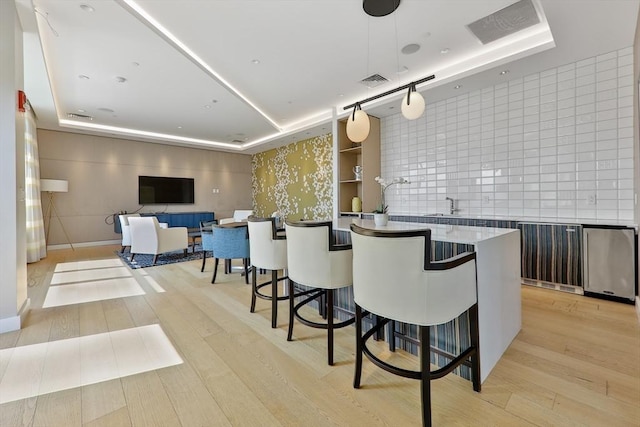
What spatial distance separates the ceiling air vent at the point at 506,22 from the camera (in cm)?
273

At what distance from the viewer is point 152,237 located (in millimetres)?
5004

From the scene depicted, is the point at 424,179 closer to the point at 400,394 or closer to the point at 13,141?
the point at 400,394

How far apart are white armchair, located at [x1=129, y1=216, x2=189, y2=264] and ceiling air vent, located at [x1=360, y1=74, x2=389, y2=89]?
13.9 feet

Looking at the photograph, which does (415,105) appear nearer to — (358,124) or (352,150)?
(358,124)

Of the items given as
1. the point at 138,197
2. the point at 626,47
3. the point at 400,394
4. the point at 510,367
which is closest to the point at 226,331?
the point at 400,394

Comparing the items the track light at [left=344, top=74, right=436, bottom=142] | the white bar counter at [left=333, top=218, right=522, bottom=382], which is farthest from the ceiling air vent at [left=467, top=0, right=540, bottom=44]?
the white bar counter at [left=333, top=218, right=522, bottom=382]

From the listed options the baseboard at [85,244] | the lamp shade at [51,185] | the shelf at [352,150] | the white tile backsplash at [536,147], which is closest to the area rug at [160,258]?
the baseboard at [85,244]

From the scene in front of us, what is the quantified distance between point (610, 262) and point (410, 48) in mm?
3195

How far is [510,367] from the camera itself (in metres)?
1.80

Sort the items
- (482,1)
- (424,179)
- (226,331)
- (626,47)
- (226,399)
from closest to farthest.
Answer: (226,399)
(226,331)
(482,1)
(626,47)
(424,179)

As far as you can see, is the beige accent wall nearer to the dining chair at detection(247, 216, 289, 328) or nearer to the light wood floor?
the light wood floor

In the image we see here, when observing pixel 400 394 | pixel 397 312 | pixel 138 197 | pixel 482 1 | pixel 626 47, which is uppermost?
pixel 482 1

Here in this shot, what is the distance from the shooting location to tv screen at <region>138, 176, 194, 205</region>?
7.80m

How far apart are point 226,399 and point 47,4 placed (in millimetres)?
3819
